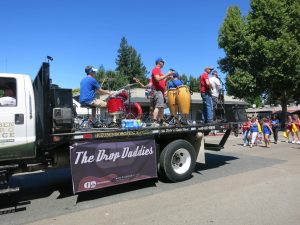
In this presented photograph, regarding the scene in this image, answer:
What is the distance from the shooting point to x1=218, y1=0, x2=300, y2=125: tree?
93.1 ft

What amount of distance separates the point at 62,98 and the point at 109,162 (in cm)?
150

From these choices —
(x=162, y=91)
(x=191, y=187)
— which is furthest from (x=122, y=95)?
(x=191, y=187)

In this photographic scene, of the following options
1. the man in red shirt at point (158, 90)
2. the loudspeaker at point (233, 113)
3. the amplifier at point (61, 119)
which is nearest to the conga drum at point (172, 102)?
the man in red shirt at point (158, 90)

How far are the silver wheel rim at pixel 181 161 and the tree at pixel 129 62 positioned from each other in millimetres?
58642

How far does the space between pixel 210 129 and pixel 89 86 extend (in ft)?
10.4

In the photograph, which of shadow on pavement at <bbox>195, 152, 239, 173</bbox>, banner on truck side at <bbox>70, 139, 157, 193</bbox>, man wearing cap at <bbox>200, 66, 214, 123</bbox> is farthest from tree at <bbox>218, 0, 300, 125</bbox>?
banner on truck side at <bbox>70, 139, 157, 193</bbox>

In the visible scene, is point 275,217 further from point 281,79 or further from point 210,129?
point 281,79

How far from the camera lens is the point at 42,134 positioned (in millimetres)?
6242

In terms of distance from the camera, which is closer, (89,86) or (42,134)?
(42,134)

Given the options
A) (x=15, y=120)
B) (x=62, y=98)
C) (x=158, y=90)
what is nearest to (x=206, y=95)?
(x=158, y=90)

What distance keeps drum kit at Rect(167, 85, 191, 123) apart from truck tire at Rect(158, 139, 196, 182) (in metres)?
1.00

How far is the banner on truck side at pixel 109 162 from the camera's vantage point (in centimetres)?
632

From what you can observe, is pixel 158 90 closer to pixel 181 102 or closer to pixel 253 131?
pixel 181 102

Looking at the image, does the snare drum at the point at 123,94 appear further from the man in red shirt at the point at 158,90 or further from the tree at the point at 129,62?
the tree at the point at 129,62
